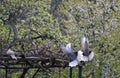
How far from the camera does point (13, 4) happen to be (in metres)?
5.85

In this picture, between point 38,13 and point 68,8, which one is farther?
point 68,8

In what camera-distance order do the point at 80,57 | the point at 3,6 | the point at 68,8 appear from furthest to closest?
1. the point at 68,8
2. the point at 3,6
3. the point at 80,57

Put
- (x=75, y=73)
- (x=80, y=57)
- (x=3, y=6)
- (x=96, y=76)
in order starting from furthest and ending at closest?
1. (x=96, y=76)
2. (x=75, y=73)
3. (x=3, y=6)
4. (x=80, y=57)

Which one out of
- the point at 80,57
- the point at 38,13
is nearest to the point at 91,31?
the point at 38,13

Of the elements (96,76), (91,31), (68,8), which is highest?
(68,8)

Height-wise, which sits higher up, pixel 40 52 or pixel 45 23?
pixel 45 23

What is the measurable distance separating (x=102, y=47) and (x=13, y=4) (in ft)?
10.9

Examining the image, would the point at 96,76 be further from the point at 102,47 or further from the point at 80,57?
the point at 80,57

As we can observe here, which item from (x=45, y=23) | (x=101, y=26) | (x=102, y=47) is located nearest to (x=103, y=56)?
(x=102, y=47)

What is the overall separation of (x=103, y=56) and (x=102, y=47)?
0.85 feet

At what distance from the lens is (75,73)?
8.15 meters

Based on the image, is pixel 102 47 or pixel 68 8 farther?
pixel 68 8

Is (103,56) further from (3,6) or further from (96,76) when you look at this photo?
(3,6)

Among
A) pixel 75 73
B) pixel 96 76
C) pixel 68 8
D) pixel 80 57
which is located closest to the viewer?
pixel 80 57
